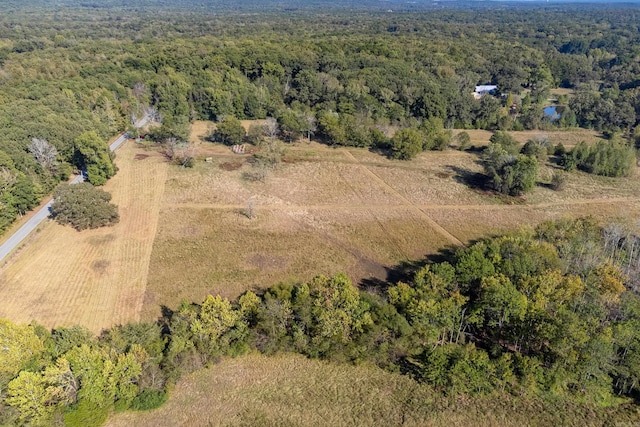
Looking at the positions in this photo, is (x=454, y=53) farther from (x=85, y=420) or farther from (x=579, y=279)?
(x=85, y=420)

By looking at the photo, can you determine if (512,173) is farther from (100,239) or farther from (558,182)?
(100,239)

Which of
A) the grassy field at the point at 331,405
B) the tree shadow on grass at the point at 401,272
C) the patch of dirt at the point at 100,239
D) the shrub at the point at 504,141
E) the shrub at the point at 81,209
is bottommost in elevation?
the grassy field at the point at 331,405

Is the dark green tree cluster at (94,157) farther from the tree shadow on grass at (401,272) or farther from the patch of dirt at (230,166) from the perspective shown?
the tree shadow on grass at (401,272)

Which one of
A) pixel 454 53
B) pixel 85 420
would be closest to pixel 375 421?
pixel 85 420

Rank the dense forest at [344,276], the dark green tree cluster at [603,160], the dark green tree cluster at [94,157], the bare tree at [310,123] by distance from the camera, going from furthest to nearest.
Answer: the bare tree at [310,123], the dark green tree cluster at [603,160], the dark green tree cluster at [94,157], the dense forest at [344,276]

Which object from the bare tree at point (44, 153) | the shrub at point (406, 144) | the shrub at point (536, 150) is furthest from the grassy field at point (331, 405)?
the shrub at point (536, 150)

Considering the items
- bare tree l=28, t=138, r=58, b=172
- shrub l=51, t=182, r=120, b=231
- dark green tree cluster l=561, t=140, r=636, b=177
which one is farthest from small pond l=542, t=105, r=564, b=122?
bare tree l=28, t=138, r=58, b=172
